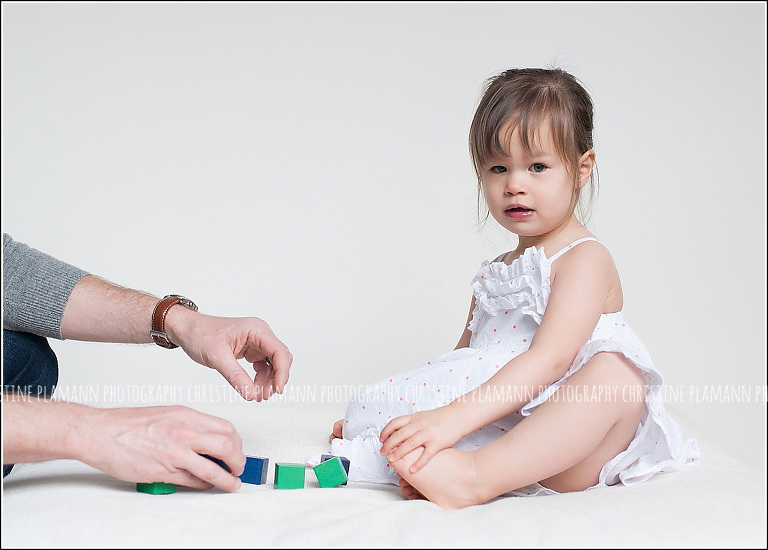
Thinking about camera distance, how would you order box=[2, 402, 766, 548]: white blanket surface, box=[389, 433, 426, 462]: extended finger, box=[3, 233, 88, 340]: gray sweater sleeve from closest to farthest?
box=[2, 402, 766, 548]: white blanket surface, box=[389, 433, 426, 462]: extended finger, box=[3, 233, 88, 340]: gray sweater sleeve

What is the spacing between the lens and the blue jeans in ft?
4.16

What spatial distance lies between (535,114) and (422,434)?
0.68 m

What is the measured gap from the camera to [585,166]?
1.51 m

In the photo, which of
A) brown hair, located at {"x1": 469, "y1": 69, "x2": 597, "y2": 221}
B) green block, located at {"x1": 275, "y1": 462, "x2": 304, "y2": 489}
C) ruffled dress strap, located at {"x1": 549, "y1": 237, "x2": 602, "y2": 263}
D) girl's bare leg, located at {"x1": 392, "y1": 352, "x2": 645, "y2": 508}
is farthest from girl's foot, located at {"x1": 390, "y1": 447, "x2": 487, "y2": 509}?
brown hair, located at {"x1": 469, "y1": 69, "x2": 597, "y2": 221}

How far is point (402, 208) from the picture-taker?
8.34 feet

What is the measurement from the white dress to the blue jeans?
20.2 inches

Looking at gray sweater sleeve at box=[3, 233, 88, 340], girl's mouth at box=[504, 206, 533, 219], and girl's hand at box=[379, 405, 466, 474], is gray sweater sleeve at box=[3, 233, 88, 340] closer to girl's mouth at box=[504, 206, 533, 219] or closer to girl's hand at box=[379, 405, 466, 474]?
girl's hand at box=[379, 405, 466, 474]

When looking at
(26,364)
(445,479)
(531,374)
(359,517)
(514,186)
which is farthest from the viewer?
(514,186)

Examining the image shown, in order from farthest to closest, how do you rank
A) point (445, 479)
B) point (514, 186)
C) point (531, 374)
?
point (514, 186), point (531, 374), point (445, 479)

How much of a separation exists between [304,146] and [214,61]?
0.43 metres

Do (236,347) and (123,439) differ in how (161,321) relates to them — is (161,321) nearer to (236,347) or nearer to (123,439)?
(236,347)

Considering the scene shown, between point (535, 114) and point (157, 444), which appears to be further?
point (535, 114)

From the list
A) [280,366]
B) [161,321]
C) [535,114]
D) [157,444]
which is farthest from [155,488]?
[535,114]

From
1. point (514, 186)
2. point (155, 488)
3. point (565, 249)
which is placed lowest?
point (155, 488)
